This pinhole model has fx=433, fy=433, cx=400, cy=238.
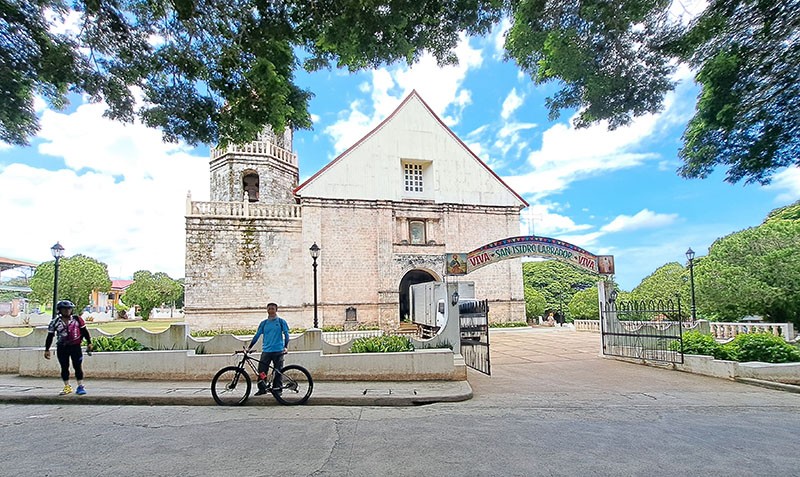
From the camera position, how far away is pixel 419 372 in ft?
30.6

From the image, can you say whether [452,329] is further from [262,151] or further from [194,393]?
[262,151]

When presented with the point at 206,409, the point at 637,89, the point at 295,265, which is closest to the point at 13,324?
the point at 295,265

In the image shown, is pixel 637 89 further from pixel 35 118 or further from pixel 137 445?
pixel 137 445

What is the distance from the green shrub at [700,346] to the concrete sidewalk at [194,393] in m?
6.73

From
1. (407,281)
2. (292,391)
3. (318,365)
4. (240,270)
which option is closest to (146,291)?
(240,270)

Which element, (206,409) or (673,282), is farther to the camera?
(673,282)

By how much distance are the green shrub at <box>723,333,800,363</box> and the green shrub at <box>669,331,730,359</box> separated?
0.83 ft

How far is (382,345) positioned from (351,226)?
15.2 m

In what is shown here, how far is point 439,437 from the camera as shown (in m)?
5.58

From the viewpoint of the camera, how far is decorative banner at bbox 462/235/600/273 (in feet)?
44.8

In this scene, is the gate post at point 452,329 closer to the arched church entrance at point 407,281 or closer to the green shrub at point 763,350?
the green shrub at point 763,350

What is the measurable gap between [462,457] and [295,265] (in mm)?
19800

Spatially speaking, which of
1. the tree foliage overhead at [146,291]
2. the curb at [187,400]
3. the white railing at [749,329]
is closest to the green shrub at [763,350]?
the white railing at [749,329]

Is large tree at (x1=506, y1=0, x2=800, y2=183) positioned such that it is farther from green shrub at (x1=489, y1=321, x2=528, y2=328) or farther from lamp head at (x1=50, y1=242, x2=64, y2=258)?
green shrub at (x1=489, y1=321, x2=528, y2=328)
